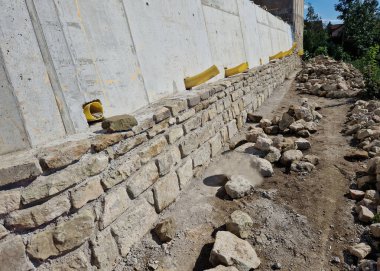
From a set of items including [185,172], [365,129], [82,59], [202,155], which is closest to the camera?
[82,59]

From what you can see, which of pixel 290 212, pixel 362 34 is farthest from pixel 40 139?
pixel 362 34

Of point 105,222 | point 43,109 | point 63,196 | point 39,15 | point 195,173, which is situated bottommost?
point 195,173

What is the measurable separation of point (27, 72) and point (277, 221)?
2.17 m

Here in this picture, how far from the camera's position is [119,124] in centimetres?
197

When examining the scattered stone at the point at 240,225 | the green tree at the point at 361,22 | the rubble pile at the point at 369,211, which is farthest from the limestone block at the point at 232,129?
the green tree at the point at 361,22

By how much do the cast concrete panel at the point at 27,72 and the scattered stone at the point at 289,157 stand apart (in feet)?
8.37

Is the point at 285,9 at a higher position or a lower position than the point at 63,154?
higher

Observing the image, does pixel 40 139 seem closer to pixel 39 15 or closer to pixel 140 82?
pixel 39 15

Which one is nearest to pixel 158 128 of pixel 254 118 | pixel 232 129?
pixel 232 129

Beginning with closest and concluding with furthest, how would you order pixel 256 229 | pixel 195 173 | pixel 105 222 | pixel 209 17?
pixel 105 222
pixel 256 229
pixel 195 173
pixel 209 17

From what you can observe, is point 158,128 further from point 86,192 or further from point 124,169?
point 86,192

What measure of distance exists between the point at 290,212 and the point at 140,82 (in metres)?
1.79

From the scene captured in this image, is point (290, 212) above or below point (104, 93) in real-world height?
below

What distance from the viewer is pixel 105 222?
1.83 metres
